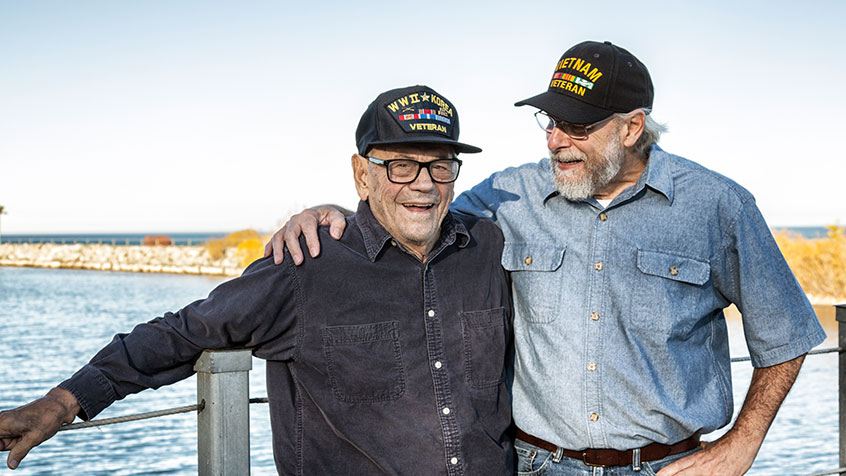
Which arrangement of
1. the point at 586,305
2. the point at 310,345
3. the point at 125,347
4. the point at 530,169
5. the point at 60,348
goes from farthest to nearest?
the point at 60,348 → the point at 530,169 → the point at 586,305 → the point at 310,345 → the point at 125,347

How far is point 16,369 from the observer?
1549 cm

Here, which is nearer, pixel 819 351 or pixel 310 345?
pixel 310 345

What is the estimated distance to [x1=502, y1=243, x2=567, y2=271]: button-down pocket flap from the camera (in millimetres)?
2252

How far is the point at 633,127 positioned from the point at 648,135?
69 mm

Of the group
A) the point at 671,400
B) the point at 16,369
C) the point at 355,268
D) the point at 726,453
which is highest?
the point at 355,268

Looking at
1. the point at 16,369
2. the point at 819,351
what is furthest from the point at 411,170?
the point at 16,369

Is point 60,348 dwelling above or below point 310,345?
below

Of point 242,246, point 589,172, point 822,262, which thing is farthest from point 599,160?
point 242,246

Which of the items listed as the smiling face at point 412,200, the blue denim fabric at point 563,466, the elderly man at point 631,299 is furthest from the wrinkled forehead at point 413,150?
the blue denim fabric at point 563,466

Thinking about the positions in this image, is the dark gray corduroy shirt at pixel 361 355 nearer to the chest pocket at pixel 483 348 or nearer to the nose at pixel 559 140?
the chest pocket at pixel 483 348

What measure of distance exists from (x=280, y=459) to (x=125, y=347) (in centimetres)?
48

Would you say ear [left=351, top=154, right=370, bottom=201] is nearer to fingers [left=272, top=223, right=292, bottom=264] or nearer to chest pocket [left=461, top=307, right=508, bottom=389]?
fingers [left=272, top=223, right=292, bottom=264]

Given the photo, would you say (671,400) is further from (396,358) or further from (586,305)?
(396,358)

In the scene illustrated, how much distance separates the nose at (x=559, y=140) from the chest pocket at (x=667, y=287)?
1.13ft
